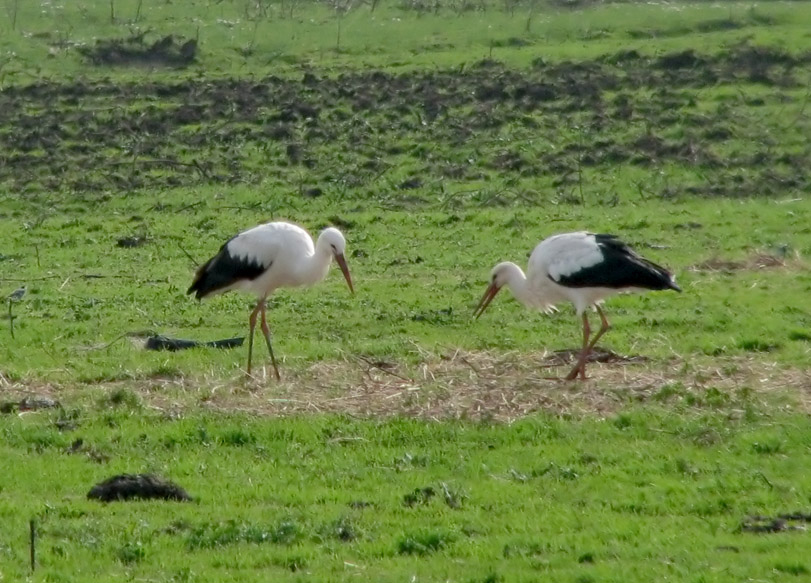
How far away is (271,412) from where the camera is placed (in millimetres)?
10672

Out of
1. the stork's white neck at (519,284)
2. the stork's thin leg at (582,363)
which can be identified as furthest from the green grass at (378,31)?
the stork's thin leg at (582,363)

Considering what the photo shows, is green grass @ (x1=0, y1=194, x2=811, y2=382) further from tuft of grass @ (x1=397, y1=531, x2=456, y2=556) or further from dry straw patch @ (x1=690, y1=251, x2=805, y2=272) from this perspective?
tuft of grass @ (x1=397, y1=531, x2=456, y2=556)

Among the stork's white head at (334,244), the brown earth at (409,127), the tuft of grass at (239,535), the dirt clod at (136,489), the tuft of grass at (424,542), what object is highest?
the stork's white head at (334,244)

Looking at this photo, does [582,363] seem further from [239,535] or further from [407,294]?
[239,535]

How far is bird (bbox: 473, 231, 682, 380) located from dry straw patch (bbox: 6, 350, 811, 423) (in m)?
0.46

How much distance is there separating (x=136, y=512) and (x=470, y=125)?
2034 cm

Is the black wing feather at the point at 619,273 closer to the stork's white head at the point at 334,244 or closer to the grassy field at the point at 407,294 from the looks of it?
the grassy field at the point at 407,294

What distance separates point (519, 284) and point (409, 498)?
186 inches

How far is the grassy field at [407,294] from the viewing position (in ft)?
26.3

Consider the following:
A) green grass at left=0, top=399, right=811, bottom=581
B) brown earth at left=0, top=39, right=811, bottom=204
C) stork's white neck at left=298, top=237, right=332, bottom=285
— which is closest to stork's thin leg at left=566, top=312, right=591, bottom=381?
green grass at left=0, top=399, right=811, bottom=581

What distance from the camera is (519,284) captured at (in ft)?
42.4

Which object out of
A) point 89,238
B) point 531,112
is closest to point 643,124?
point 531,112

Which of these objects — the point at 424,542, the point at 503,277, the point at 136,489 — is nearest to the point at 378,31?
the point at 503,277

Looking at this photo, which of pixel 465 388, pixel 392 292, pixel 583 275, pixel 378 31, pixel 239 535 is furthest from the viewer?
pixel 378 31
